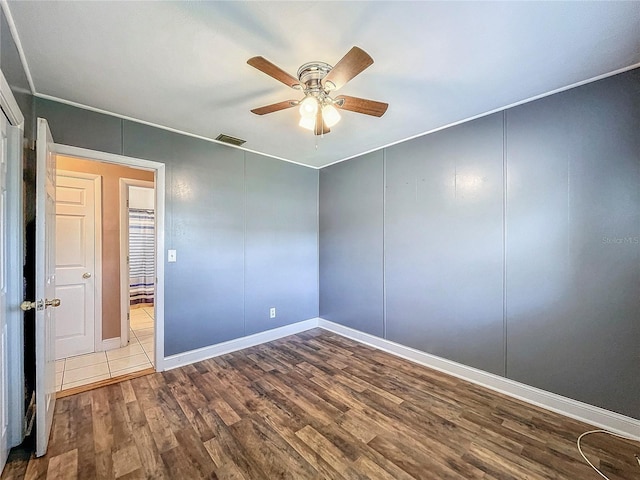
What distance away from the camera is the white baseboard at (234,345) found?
2.80 meters

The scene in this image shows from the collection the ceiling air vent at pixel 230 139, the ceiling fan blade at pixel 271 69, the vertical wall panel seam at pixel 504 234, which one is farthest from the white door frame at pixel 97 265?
the vertical wall panel seam at pixel 504 234

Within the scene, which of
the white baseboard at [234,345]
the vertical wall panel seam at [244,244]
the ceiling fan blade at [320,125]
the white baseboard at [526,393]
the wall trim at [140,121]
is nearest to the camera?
the white baseboard at [526,393]

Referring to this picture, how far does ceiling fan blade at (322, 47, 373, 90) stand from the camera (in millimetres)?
1266

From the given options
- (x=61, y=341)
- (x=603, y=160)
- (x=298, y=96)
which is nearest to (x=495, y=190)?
(x=603, y=160)

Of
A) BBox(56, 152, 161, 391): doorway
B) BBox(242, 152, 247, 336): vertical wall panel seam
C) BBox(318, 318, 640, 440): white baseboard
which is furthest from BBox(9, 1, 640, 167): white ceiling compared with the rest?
BBox(318, 318, 640, 440): white baseboard

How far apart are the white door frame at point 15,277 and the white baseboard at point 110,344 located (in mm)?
1697

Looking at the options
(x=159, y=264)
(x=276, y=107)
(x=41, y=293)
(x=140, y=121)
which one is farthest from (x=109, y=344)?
(x=276, y=107)

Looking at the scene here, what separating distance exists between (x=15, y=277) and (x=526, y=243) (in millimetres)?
3538

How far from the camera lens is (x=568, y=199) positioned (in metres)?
2.02

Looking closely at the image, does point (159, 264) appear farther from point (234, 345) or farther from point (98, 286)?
point (234, 345)

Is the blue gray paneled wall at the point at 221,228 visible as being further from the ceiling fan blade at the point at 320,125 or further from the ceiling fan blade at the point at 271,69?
the ceiling fan blade at the point at 271,69

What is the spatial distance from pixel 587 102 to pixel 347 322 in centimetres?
316

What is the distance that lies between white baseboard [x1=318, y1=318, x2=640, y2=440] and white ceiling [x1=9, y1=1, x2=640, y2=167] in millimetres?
2353

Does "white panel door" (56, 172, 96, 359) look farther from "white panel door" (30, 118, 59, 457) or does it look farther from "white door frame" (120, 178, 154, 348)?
"white panel door" (30, 118, 59, 457)
